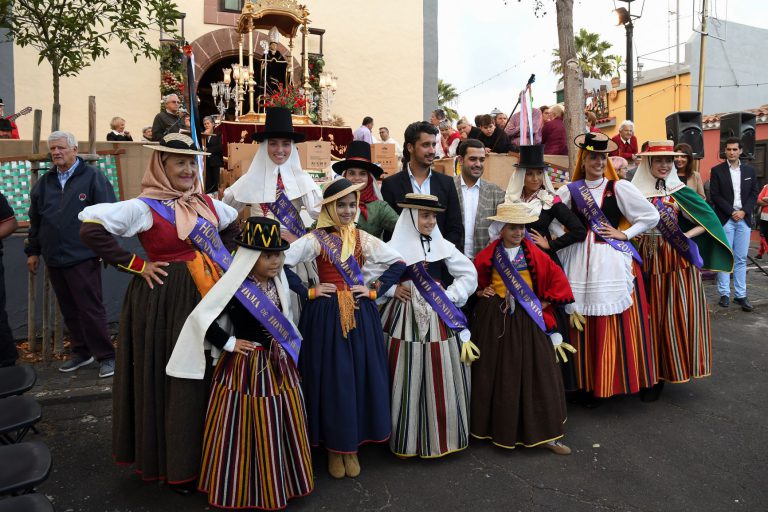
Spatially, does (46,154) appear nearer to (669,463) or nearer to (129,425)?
(129,425)

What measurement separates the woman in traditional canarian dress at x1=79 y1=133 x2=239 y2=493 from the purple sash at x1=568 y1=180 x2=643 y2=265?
2849 mm

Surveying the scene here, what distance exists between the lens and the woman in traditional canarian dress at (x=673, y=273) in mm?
4746

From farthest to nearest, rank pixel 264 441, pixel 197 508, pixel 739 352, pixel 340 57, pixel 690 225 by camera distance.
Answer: pixel 340 57, pixel 739 352, pixel 690 225, pixel 197 508, pixel 264 441

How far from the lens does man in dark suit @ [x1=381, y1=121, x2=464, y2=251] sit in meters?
4.32

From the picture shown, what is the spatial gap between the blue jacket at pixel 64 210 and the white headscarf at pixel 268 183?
1.77 m

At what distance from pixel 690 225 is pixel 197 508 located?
4.67 m

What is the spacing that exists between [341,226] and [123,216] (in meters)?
1.26

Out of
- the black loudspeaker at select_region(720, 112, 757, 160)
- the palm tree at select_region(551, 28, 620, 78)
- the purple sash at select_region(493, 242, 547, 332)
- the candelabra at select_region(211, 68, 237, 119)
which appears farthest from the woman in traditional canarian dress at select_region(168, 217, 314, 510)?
the palm tree at select_region(551, 28, 620, 78)

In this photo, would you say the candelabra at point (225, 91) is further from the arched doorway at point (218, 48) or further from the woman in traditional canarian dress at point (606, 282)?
the woman in traditional canarian dress at point (606, 282)

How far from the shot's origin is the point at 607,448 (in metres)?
3.92

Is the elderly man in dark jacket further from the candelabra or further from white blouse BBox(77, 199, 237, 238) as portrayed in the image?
the candelabra

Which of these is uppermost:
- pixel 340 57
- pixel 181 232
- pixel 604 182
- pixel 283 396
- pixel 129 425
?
pixel 340 57

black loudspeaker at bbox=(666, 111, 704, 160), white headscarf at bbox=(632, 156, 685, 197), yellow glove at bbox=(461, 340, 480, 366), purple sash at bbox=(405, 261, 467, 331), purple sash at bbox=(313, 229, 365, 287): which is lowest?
yellow glove at bbox=(461, 340, 480, 366)

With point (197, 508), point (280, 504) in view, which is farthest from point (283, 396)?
point (197, 508)
